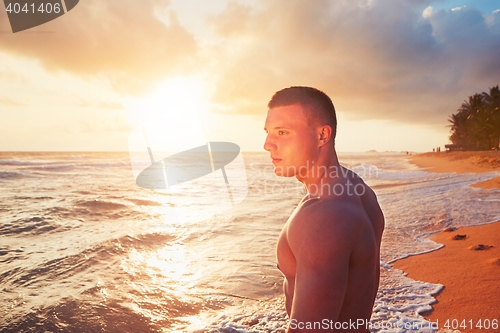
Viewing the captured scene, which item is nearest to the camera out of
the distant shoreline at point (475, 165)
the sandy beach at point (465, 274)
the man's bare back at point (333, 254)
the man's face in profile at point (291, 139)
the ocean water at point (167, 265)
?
the man's bare back at point (333, 254)

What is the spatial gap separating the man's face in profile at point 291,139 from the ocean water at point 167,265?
1.78m

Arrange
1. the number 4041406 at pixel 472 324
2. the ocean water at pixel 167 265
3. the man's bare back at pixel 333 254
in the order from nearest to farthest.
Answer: the man's bare back at pixel 333 254 < the number 4041406 at pixel 472 324 < the ocean water at pixel 167 265

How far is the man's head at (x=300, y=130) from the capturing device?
73.2 inches

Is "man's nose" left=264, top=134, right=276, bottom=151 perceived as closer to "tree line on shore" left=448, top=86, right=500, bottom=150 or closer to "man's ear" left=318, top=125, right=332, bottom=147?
"man's ear" left=318, top=125, right=332, bottom=147

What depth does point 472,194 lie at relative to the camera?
1224 centimetres

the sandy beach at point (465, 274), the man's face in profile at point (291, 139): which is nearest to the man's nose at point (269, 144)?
the man's face in profile at point (291, 139)

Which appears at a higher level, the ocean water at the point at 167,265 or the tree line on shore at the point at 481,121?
the tree line on shore at the point at 481,121

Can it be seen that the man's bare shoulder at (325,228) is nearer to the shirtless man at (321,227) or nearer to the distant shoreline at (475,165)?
the shirtless man at (321,227)

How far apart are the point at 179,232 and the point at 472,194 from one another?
10842 mm

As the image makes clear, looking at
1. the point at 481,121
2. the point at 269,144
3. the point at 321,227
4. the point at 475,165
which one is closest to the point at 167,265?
the point at 269,144

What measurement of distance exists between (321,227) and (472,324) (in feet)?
11.5

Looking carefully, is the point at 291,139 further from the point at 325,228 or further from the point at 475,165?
the point at 475,165

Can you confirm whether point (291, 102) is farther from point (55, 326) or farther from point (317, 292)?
point (55, 326)

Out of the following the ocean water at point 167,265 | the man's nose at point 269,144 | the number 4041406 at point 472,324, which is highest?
the man's nose at point 269,144
